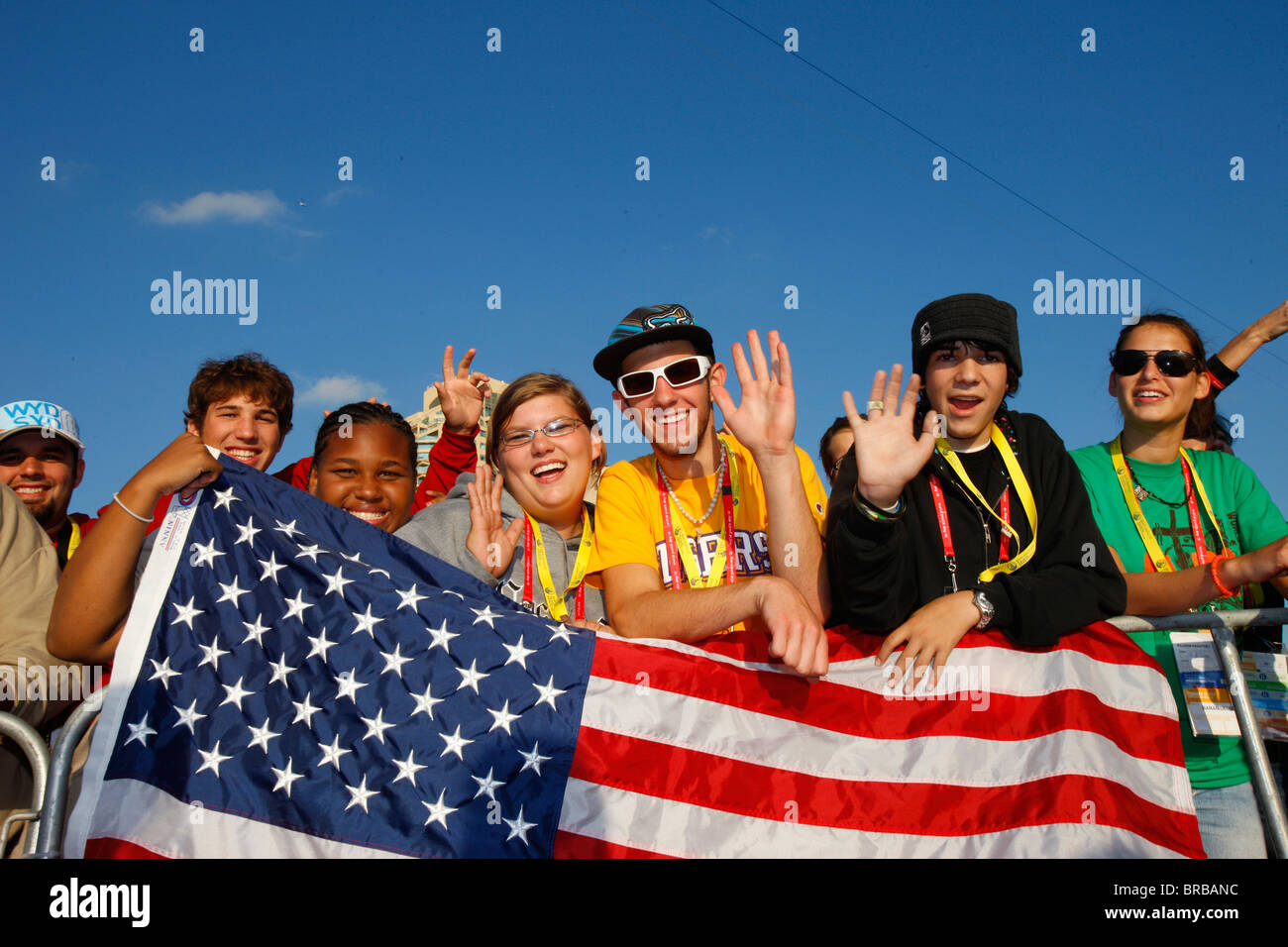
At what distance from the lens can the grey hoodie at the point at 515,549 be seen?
4.36 m

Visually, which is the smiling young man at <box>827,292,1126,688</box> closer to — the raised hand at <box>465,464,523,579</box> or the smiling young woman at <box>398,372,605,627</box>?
the smiling young woman at <box>398,372,605,627</box>

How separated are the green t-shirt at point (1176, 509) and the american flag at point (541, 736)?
771mm

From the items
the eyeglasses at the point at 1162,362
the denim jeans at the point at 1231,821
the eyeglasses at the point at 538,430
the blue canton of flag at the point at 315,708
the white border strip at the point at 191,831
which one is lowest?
the denim jeans at the point at 1231,821

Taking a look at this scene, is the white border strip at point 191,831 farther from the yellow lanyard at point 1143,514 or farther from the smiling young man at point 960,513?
the yellow lanyard at point 1143,514

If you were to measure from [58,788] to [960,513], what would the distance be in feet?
12.4

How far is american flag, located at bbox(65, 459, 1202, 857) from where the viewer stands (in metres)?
3.20

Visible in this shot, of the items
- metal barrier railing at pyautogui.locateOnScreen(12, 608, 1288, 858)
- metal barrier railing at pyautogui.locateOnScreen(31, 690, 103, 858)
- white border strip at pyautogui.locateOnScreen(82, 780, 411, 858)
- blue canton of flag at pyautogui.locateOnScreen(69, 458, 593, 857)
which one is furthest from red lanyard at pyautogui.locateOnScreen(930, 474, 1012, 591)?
metal barrier railing at pyautogui.locateOnScreen(31, 690, 103, 858)

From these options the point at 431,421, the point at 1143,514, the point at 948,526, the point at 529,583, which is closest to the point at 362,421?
the point at 529,583

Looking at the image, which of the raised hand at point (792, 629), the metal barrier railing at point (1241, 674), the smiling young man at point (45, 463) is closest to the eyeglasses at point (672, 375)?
the raised hand at point (792, 629)

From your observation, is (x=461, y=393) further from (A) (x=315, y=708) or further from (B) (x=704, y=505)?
(A) (x=315, y=708)

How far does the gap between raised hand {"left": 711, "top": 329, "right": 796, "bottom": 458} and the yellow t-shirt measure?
38cm

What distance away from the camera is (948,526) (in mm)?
3920

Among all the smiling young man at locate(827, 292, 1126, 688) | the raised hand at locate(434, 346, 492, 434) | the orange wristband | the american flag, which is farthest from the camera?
the raised hand at locate(434, 346, 492, 434)

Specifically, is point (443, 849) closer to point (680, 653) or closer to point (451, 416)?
point (680, 653)
